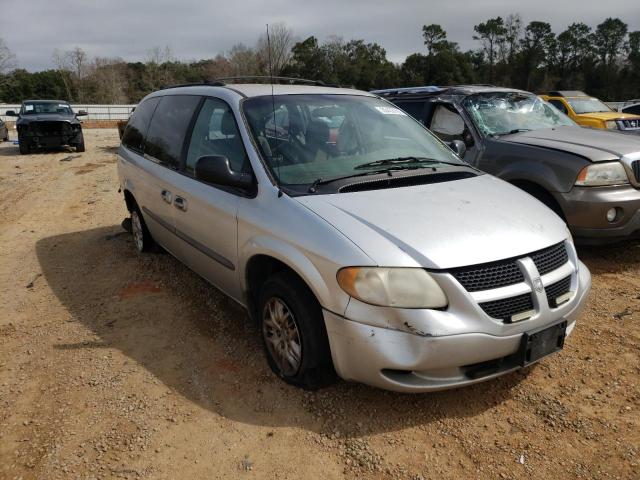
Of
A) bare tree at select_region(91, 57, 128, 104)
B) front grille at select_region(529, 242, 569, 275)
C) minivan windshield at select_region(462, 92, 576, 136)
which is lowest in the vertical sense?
front grille at select_region(529, 242, 569, 275)

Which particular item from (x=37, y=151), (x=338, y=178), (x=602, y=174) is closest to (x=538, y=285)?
(x=338, y=178)

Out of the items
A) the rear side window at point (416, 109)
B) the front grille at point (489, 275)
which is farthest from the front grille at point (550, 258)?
the rear side window at point (416, 109)

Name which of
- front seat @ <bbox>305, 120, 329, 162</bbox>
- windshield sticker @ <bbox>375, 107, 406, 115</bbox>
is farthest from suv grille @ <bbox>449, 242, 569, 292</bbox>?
windshield sticker @ <bbox>375, 107, 406, 115</bbox>

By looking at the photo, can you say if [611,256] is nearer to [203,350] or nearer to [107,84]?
[203,350]

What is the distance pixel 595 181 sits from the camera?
4.62 m

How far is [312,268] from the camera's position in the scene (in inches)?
99.4

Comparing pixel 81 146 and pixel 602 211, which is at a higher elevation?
pixel 81 146

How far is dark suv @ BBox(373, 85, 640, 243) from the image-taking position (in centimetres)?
461

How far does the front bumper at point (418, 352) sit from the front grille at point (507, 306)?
0.19 feet

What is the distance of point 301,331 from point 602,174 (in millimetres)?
3561

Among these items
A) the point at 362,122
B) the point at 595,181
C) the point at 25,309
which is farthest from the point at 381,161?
the point at 25,309

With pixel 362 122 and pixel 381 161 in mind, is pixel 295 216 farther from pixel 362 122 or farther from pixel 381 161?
pixel 362 122

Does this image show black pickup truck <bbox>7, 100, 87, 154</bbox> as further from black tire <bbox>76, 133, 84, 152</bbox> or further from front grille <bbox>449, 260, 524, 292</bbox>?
front grille <bbox>449, 260, 524, 292</bbox>

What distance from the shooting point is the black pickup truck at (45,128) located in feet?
50.0
